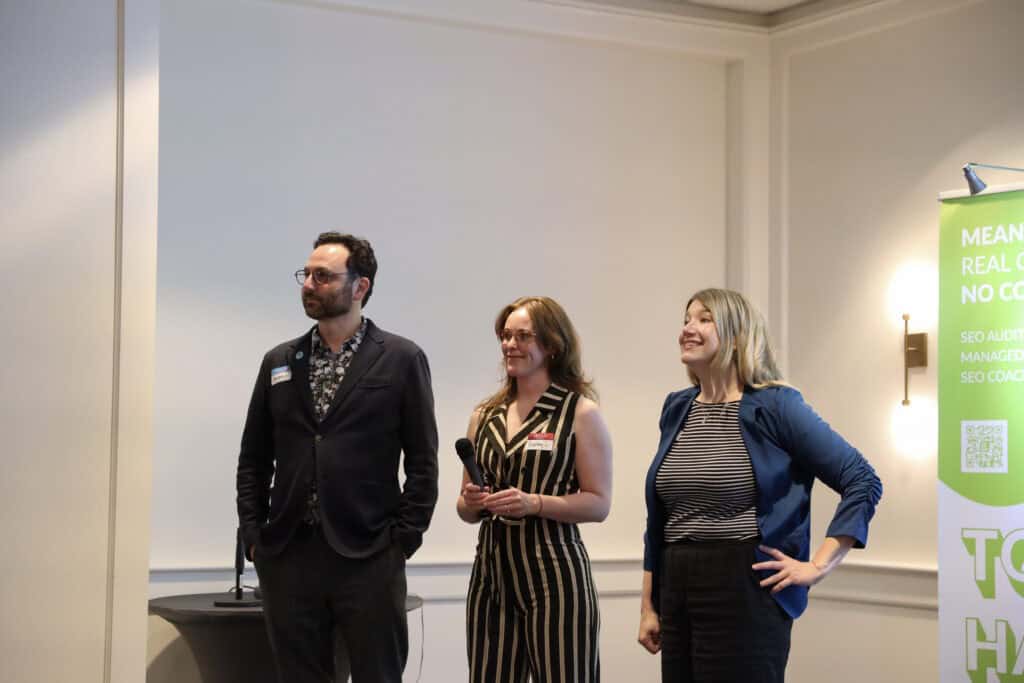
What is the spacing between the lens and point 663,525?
346 cm

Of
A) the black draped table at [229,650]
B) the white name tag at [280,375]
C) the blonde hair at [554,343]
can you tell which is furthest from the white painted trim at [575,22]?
the black draped table at [229,650]

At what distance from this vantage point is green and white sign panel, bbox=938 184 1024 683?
14.5 feet

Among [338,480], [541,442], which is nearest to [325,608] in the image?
[338,480]

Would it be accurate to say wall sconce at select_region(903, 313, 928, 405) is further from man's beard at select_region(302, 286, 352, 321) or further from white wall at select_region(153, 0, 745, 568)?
man's beard at select_region(302, 286, 352, 321)

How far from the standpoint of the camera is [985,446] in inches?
177

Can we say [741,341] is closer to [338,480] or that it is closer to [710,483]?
[710,483]

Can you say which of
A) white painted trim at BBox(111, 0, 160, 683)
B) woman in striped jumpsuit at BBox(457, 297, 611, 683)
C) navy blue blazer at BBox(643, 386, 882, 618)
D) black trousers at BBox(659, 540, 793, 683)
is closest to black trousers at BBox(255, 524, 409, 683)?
woman in striped jumpsuit at BBox(457, 297, 611, 683)

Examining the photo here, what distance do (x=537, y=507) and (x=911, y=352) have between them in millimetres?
2816

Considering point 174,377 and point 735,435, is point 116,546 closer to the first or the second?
point 174,377

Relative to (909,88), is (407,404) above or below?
below

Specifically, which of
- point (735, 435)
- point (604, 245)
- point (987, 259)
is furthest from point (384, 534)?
point (604, 245)

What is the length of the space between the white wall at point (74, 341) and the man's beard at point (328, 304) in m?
0.62

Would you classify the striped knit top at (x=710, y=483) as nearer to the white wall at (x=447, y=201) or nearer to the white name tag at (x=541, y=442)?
the white name tag at (x=541, y=442)

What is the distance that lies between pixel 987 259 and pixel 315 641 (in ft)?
8.60
